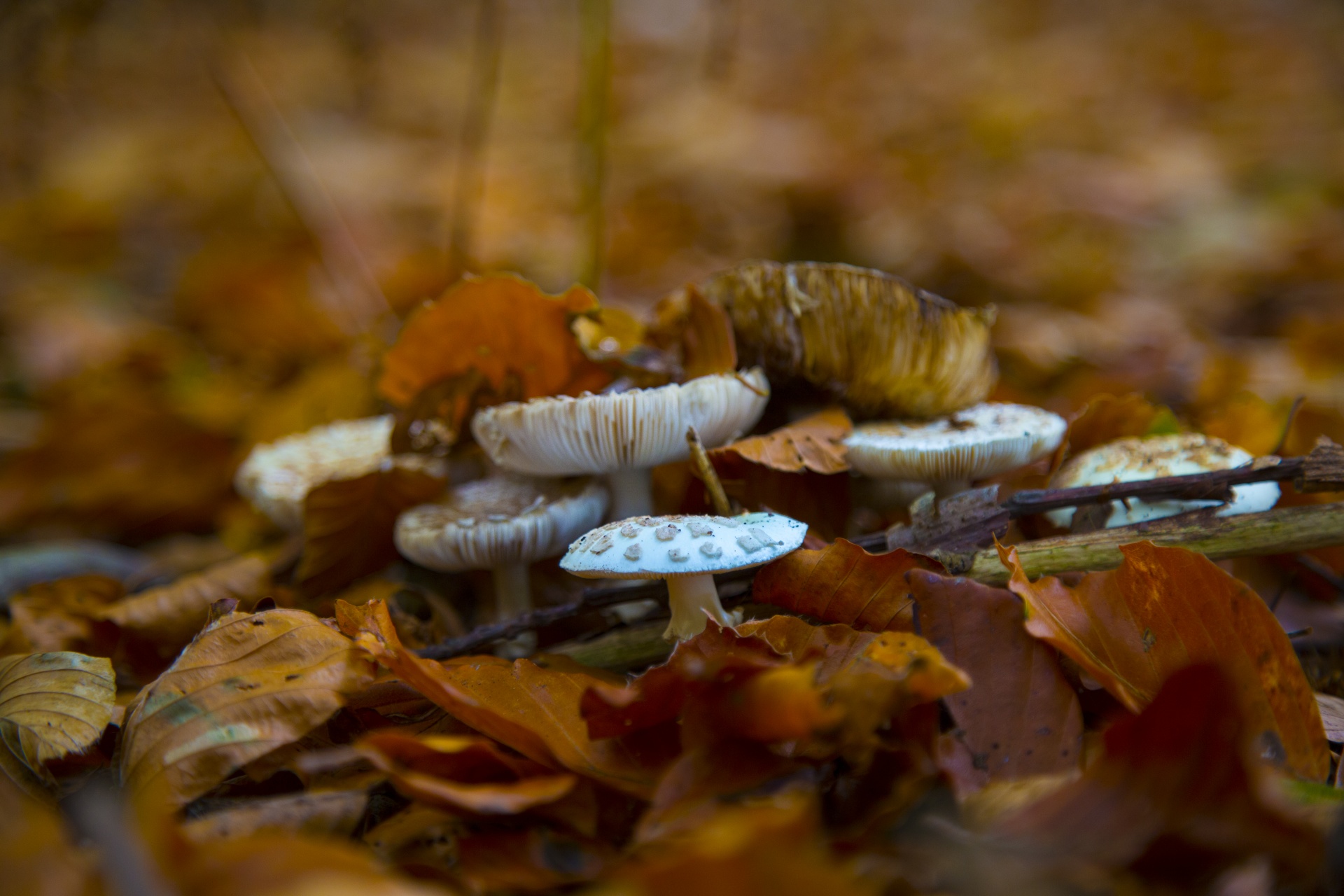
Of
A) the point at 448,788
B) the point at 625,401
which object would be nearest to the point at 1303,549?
the point at 625,401

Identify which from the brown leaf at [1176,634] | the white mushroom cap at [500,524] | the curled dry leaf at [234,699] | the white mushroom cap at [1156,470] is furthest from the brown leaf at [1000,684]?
the curled dry leaf at [234,699]

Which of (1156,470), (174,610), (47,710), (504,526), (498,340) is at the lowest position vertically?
(174,610)

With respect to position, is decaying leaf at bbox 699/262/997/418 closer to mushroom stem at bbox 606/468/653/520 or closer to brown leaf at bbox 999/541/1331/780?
mushroom stem at bbox 606/468/653/520

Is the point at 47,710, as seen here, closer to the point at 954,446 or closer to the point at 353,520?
the point at 353,520

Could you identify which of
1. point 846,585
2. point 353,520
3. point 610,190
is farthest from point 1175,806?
point 610,190

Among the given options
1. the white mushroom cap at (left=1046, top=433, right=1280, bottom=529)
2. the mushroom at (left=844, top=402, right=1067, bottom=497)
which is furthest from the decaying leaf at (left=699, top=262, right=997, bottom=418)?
the white mushroom cap at (left=1046, top=433, right=1280, bottom=529)

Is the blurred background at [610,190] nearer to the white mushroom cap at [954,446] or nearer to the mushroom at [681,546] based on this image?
the white mushroom cap at [954,446]

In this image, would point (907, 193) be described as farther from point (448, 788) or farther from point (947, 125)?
point (448, 788)
